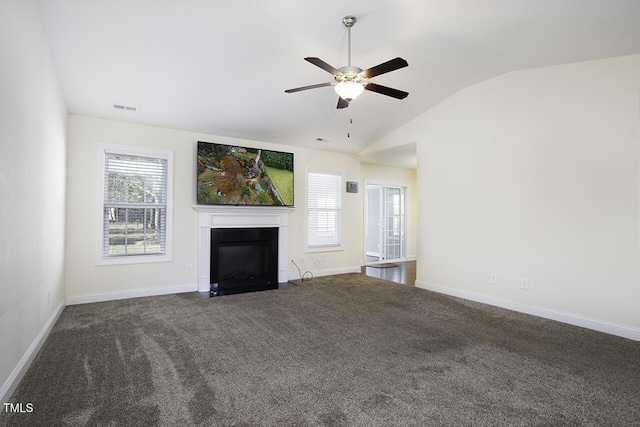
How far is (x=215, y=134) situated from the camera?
5250 millimetres

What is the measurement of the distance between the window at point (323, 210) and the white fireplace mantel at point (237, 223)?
0.64 metres

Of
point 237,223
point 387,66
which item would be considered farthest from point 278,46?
point 237,223

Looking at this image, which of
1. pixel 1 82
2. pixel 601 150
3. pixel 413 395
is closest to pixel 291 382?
pixel 413 395

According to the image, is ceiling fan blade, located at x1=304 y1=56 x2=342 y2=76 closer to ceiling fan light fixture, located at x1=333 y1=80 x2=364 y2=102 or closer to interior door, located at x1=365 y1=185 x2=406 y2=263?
ceiling fan light fixture, located at x1=333 y1=80 x2=364 y2=102

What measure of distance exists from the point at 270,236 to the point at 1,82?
4.04m

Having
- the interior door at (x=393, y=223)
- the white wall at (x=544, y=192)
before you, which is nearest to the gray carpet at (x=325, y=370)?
the white wall at (x=544, y=192)

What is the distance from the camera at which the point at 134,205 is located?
4.67 meters

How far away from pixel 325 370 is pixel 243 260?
3.31 metres

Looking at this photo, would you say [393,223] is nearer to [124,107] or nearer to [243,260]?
[243,260]

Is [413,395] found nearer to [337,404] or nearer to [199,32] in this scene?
[337,404]

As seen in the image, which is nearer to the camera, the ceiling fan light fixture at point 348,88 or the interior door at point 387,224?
the ceiling fan light fixture at point 348,88

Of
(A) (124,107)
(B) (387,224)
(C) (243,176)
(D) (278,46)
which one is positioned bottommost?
(B) (387,224)

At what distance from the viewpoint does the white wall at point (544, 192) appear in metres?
3.33

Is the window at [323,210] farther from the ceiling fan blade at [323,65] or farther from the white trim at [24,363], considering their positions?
the white trim at [24,363]
